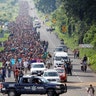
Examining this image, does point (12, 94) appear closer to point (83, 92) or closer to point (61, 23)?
point (83, 92)

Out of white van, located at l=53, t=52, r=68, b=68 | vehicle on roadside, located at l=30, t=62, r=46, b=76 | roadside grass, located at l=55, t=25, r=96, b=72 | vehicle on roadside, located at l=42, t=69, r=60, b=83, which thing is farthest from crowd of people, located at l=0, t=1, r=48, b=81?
roadside grass, located at l=55, t=25, r=96, b=72

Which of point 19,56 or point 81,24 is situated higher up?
point 81,24

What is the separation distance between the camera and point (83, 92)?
4697 centimetres

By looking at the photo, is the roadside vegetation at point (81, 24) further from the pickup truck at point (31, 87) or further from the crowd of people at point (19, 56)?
the pickup truck at point (31, 87)

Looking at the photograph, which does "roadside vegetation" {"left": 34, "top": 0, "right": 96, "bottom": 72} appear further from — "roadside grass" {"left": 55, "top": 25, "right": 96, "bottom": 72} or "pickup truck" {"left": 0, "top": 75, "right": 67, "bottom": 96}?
"pickup truck" {"left": 0, "top": 75, "right": 67, "bottom": 96}

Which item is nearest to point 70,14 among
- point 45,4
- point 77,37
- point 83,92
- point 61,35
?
point 77,37

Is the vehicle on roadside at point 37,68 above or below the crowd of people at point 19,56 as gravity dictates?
below

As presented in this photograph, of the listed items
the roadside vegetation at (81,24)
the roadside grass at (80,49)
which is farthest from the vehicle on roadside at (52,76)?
the roadside vegetation at (81,24)

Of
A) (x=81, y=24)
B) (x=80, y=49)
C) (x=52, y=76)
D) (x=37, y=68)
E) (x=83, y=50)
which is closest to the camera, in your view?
(x=52, y=76)

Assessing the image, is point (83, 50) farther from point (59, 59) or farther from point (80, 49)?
point (59, 59)

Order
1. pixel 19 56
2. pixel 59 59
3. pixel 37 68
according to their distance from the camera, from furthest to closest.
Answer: pixel 19 56
pixel 59 59
pixel 37 68

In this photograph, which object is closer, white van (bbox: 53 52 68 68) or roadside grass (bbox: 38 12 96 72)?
white van (bbox: 53 52 68 68)

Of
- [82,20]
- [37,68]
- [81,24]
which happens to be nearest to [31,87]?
[37,68]


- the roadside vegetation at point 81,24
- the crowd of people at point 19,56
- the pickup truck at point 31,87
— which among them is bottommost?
the pickup truck at point 31,87
